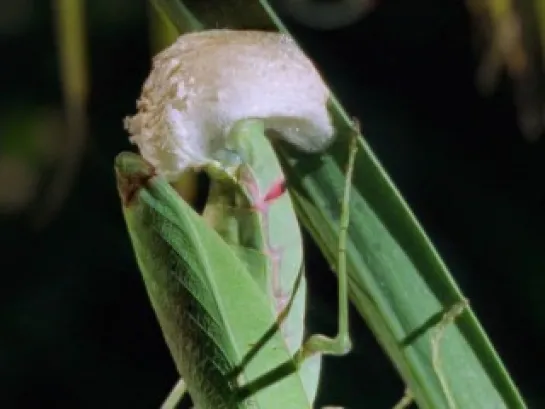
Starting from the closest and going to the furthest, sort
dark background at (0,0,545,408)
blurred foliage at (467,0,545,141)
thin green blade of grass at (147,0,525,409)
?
thin green blade of grass at (147,0,525,409) < blurred foliage at (467,0,545,141) < dark background at (0,0,545,408)

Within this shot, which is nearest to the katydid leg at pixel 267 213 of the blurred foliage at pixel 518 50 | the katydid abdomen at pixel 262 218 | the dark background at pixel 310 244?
the katydid abdomen at pixel 262 218

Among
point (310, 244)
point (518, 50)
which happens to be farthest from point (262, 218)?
point (310, 244)

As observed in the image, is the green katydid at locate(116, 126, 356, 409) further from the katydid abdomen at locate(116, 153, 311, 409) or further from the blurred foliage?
the blurred foliage

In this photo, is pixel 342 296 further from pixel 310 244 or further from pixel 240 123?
pixel 310 244

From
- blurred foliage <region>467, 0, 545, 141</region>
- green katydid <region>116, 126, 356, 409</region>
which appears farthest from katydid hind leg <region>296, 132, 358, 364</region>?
blurred foliage <region>467, 0, 545, 141</region>

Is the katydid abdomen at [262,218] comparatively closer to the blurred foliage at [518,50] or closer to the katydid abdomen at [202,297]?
the katydid abdomen at [202,297]
